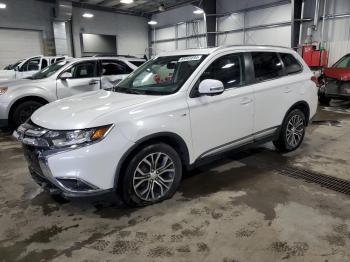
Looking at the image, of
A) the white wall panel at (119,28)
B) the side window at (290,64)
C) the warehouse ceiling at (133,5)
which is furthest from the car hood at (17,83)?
the white wall panel at (119,28)

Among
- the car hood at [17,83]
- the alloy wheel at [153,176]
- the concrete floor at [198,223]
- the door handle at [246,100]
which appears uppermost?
the car hood at [17,83]

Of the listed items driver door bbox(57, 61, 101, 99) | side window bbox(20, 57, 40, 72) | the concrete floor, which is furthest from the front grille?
side window bbox(20, 57, 40, 72)

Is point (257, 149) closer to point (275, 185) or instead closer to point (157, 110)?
point (275, 185)

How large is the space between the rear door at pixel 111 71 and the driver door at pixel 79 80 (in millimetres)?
141

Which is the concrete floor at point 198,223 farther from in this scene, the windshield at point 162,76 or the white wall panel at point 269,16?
the white wall panel at point 269,16

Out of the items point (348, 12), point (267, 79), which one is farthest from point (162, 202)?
point (348, 12)

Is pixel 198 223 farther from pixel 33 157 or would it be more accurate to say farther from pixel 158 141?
pixel 33 157

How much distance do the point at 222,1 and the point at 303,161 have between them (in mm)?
13886

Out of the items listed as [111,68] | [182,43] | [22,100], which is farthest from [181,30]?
[22,100]

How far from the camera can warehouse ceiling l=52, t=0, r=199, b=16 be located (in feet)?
51.1

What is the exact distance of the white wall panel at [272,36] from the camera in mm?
12953

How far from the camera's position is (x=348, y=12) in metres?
10.9

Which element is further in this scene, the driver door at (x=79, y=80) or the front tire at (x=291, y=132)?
the driver door at (x=79, y=80)

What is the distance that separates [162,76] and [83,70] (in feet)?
11.7
